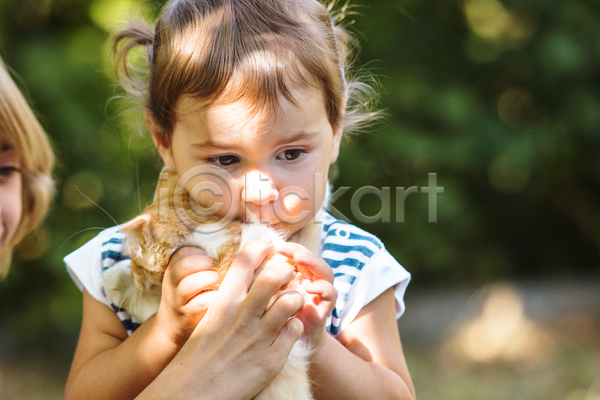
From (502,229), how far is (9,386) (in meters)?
2.95

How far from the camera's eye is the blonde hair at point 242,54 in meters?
1.05

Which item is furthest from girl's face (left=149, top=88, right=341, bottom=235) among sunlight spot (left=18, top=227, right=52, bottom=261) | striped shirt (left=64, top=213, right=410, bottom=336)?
sunlight spot (left=18, top=227, right=52, bottom=261)

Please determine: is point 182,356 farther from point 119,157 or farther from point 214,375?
point 119,157

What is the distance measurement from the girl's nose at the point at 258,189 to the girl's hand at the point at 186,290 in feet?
0.49

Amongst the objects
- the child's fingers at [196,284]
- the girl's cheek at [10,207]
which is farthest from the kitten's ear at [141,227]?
the girl's cheek at [10,207]

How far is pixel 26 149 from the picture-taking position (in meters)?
1.41

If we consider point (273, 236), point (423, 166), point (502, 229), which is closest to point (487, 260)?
point (502, 229)

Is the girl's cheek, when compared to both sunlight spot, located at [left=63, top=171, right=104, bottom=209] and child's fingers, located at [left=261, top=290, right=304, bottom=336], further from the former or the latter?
sunlight spot, located at [left=63, top=171, right=104, bottom=209]

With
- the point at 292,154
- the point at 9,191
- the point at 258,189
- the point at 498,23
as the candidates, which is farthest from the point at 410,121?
the point at 9,191

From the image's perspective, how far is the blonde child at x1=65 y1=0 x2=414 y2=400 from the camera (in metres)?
1.01

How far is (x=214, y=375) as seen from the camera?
3.16ft

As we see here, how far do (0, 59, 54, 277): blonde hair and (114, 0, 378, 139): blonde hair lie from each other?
1.34ft

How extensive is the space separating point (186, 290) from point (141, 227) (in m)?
0.16

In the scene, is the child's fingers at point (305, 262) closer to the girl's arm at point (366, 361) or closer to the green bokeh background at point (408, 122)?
the girl's arm at point (366, 361)
